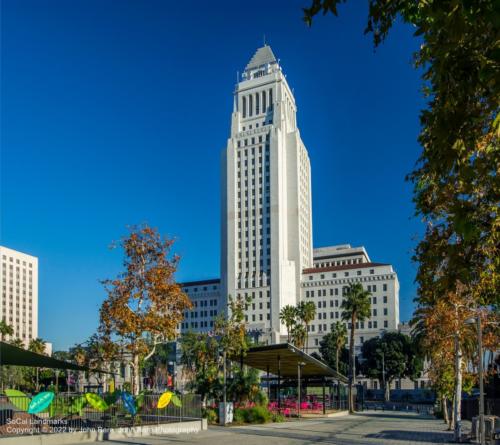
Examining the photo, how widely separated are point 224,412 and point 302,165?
11706 cm

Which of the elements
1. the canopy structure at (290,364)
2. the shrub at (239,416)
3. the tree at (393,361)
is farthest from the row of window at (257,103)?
the shrub at (239,416)

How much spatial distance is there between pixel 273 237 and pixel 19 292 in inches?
3760

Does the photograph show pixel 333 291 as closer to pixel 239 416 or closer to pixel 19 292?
pixel 19 292

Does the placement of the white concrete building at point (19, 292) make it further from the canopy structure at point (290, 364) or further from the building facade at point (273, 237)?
the canopy structure at point (290, 364)

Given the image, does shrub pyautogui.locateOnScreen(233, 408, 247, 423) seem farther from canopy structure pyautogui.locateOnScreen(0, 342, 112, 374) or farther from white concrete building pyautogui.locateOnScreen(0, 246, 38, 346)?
white concrete building pyautogui.locateOnScreen(0, 246, 38, 346)

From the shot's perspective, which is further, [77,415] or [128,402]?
[128,402]

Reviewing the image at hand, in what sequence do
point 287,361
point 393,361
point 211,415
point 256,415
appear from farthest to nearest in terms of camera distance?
point 393,361
point 287,361
point 256,415
point 211,415

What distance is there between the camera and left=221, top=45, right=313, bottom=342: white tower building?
134 meters

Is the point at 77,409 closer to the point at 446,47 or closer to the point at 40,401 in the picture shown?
the point at 40,401

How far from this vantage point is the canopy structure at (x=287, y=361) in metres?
38.6

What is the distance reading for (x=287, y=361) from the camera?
44.9 metres

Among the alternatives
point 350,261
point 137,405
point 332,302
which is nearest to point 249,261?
point 332,302

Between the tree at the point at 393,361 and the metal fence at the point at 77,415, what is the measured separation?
80.8m

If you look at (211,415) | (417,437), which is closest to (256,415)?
(211,415)
